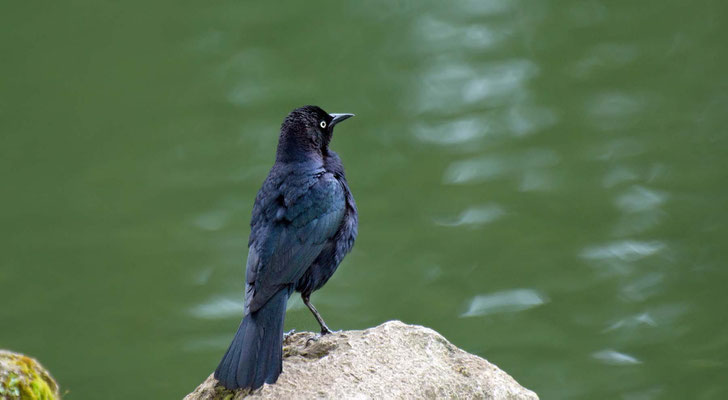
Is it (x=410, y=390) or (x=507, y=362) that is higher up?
Answer: (x=507, y=362)

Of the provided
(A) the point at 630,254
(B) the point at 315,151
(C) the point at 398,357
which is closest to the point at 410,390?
(C) the point at 398,357

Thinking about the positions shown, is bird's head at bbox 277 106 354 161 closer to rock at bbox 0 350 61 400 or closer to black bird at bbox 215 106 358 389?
black bird at bbox 215 106 358 389

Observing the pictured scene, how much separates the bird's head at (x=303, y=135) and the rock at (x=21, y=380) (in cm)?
156

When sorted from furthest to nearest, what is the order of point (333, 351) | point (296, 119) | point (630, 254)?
point (630, 254) < point (296, 119) < point (333, 351)

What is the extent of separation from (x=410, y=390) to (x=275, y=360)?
1.90 ft

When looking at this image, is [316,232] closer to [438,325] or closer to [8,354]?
[8,354]

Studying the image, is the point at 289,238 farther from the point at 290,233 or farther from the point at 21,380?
the point at 21,380

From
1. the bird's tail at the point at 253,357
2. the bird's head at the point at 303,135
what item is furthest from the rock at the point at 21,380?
the bird's head at the point at 303,135

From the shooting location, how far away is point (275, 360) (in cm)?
407

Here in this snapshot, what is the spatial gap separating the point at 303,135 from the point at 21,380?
1.79 meters

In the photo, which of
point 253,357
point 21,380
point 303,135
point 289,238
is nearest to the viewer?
point 253,357

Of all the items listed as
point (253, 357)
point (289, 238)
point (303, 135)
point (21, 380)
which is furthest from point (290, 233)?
point (21, 380)

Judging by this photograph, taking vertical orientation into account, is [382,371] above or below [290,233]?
below

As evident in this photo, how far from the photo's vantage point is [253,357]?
407 centimetres
